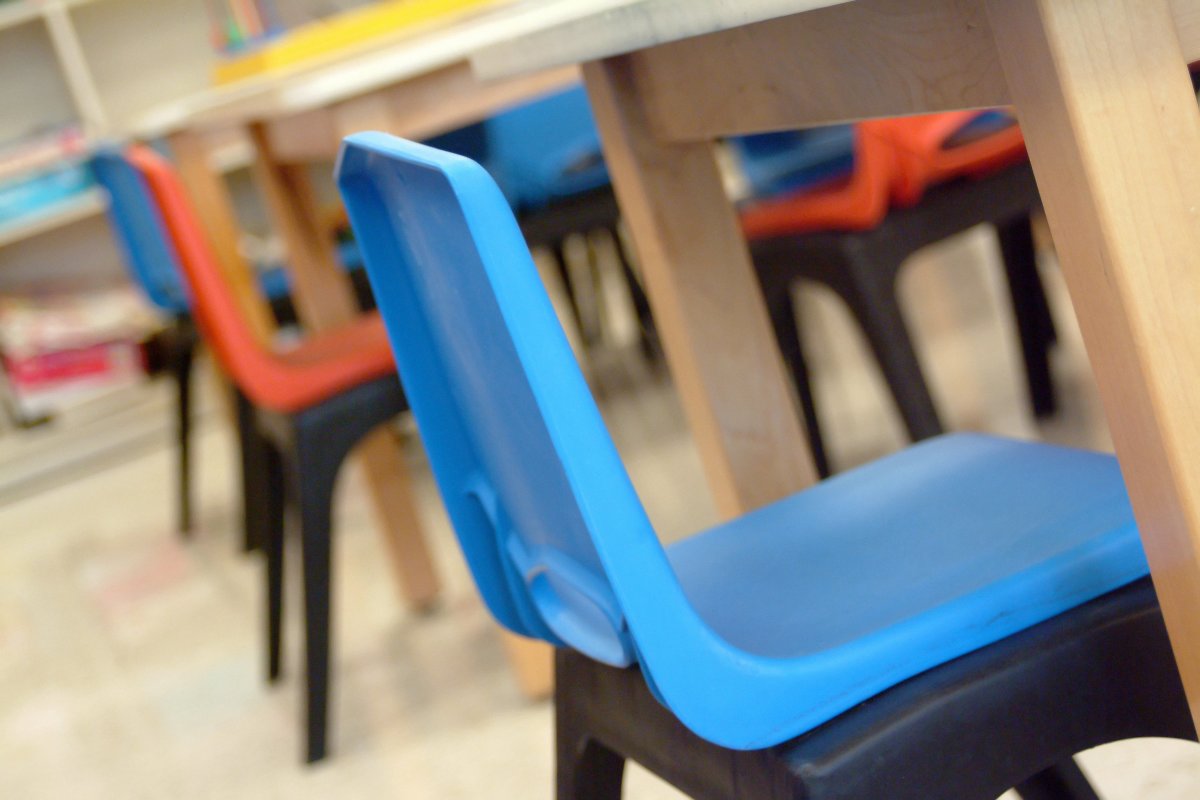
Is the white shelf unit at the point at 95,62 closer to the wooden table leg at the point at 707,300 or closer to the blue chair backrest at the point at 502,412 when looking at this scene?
the wooden table leg at the point at 707,300

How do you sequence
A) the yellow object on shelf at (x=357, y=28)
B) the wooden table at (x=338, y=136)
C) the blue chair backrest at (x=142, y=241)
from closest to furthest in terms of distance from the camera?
the wooden table at (x=338, y=136)
the yellow object on shelf at (x=357, y=28)
the blue chair backrest at (x=142, y=241)

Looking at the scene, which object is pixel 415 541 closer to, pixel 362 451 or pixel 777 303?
pixel 362 451

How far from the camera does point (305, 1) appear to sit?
2.70 m

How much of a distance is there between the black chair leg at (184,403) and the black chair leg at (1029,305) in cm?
156

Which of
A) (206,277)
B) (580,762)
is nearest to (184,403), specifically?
(206,277)

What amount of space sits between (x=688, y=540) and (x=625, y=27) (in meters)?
0.33

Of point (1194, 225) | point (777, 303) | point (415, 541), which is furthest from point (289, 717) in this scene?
point (1194, 225)

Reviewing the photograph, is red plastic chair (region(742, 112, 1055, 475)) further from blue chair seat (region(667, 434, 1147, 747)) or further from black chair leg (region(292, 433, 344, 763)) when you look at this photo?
blue chair seat (region(667, 434, 1147, 747))

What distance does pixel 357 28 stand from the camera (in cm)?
234

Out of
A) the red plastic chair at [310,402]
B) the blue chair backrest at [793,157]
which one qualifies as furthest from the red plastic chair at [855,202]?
the red plastic chair at [310,402]

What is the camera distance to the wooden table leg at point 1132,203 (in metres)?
0.56

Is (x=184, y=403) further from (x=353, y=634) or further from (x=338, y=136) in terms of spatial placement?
(x=338, y=136)

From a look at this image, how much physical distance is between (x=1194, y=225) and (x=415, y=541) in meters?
1.59

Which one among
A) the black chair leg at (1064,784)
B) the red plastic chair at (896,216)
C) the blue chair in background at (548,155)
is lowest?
the black chair leg at (1064,784)
